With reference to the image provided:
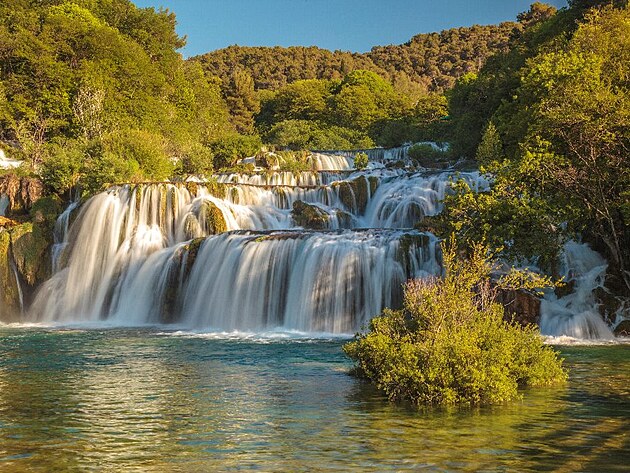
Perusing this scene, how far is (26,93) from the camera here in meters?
56.2

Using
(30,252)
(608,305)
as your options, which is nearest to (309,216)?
(30,252)

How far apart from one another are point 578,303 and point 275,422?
17.8 m

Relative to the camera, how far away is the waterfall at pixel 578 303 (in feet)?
84.5

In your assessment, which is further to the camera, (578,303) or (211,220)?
(211,220)

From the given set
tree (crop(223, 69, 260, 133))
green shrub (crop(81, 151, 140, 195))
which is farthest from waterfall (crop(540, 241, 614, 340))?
tree (crop(223, 69, 260, 133))

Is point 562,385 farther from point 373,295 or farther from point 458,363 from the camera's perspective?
point 373,295

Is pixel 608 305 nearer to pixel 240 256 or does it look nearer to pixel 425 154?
pixel 240 256

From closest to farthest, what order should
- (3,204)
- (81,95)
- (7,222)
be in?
1. (7,222)
2. (3,204)
3. (81,95)

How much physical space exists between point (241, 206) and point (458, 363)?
28.0 m

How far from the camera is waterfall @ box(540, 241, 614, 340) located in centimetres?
2575

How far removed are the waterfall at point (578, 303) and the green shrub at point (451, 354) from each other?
9.44 m

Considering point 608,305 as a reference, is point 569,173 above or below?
above

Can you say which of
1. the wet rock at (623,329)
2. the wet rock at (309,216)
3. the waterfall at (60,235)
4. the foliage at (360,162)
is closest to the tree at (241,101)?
the foliage at (360,162)

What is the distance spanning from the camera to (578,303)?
26.8 metres
